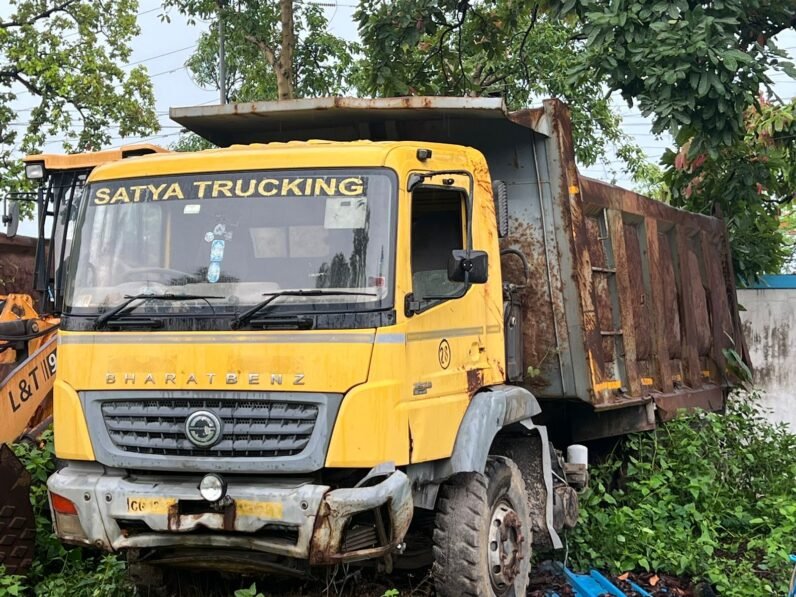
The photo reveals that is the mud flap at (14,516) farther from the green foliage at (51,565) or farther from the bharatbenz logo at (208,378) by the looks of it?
the bharatbenz logo at (208,378)

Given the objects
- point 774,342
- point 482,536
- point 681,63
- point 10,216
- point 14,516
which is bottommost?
point 482,536

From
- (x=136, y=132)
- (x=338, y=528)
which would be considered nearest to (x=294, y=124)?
(x=338, y=528)

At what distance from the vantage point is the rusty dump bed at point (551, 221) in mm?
6102

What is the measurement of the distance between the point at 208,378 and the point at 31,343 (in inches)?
124

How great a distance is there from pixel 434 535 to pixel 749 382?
6465mm

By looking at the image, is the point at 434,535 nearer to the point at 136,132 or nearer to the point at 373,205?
the point at 373,205

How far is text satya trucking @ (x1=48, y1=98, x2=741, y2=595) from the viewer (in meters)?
4.43

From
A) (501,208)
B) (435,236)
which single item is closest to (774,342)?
(501,208)

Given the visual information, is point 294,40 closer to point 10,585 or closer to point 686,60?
point 686,60

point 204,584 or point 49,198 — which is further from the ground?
point 49,198

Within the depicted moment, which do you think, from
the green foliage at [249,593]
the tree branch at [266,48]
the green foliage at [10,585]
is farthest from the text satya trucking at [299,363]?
the tree branch at [266,48]

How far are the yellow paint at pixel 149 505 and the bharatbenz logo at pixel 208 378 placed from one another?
1.80ft

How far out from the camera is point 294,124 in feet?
20.9

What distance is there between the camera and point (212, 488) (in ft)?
14.6
